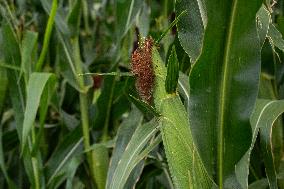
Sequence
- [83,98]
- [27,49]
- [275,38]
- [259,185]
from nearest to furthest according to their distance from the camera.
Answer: [275,38] < [259,185] < [27,49] < [83,98]

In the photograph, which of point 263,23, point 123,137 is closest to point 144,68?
point 263,23

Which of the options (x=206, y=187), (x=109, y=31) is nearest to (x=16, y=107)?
(x=109, y=31)

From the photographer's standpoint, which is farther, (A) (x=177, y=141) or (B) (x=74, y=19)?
(B) (x=74, y=19)

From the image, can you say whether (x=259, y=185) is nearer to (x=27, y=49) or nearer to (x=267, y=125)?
(x=267, y=125)

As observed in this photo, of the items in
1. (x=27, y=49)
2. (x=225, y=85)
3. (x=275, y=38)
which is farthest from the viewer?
(x=27, y=49)

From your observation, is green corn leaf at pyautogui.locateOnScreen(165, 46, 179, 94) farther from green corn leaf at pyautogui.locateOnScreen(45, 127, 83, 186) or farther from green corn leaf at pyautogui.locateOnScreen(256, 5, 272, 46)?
green corn leaf at pyautogui.locateOnScreen(45, 127, 83, 186)

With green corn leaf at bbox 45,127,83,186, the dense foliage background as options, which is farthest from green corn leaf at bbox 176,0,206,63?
green corn leaf at bbox 45,127,83,186

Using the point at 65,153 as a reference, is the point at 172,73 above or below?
above

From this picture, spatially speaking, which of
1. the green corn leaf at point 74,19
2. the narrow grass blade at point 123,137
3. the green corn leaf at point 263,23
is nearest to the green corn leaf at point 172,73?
the green corn leaf at point 263,23
